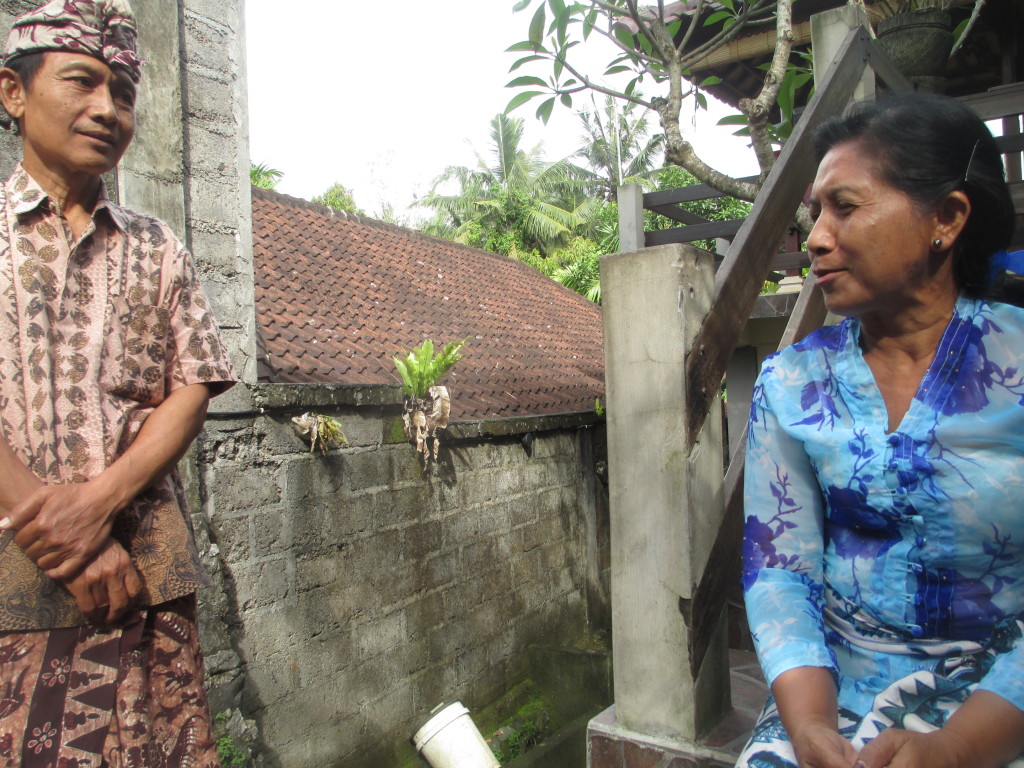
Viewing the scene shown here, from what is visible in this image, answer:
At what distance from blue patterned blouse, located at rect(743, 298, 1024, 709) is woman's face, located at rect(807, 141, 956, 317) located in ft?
0.32

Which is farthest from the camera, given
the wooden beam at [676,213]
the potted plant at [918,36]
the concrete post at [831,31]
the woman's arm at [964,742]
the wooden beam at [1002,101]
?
the wooden beam at [676,213]

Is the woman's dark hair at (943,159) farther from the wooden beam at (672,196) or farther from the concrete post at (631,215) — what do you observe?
the concrete post at (631,215)

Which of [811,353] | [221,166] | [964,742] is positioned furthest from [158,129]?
[964,742]

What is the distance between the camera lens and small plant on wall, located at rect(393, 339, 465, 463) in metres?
5.30

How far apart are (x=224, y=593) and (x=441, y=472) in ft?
6.83

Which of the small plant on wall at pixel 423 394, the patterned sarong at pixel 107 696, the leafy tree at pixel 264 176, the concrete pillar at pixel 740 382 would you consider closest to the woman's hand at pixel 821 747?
the patterned sarong at pixel 107 696

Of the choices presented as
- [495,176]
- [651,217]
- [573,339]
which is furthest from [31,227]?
[495,176]

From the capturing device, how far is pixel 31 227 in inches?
59.5

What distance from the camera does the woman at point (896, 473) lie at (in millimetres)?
1380

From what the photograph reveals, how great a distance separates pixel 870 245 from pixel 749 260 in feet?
2.37

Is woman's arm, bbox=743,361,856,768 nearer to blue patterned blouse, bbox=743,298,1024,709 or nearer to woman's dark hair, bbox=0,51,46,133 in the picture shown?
blue patterned blouse, bbox=743,298,1024,709

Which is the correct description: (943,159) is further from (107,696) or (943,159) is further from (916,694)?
(107,696)

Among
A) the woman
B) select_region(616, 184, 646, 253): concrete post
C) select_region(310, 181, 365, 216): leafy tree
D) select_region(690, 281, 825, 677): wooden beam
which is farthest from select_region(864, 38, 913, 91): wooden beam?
select_region(310, 181, 365, 216): leafy tree

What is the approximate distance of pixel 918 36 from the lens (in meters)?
3.31
